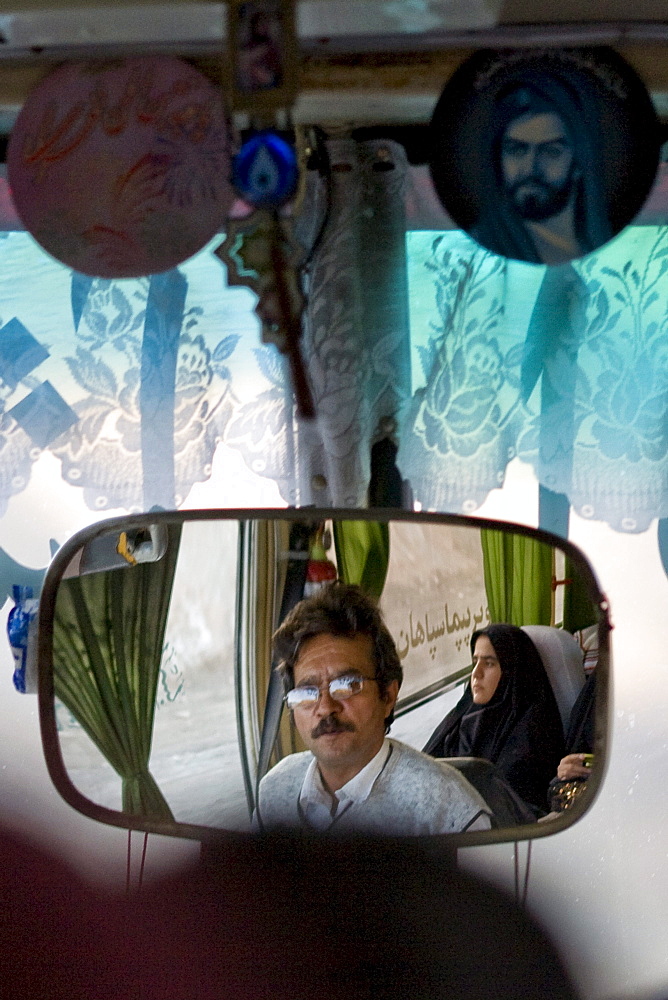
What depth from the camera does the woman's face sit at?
77 cm

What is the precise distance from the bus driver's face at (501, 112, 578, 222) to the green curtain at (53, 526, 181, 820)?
0.59 metres

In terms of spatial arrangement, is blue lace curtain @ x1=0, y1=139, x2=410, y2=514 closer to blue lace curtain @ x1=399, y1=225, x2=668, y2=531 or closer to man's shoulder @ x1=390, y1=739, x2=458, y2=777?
blue lace curtain @ x1=399, y1=225, x2=668, y2=531

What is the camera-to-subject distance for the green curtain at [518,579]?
76 cm

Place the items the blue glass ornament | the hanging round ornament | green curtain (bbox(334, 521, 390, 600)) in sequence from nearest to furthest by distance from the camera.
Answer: green curtain (bbox(334, 521, 390, 600)) → the blue glass ornament → the hanging round ornament

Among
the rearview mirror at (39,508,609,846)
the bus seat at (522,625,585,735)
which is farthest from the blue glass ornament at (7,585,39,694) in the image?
the bus seat at (522,625,585,735)

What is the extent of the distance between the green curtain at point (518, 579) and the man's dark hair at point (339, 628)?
0.10 meters

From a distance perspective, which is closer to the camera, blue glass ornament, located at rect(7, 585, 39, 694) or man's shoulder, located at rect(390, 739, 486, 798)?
man's shoulder, located at rect(390, 739, 486, 798)

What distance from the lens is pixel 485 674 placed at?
771 millimetres

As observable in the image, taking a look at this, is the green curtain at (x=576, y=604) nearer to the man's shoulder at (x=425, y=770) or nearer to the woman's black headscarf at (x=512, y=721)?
the woman's black headscarf at (x=512, y=721)

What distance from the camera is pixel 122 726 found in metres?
0.84

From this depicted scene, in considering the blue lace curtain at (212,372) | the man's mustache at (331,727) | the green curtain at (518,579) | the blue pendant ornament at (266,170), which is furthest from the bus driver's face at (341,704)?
the blue pendant ornament at (266,170)

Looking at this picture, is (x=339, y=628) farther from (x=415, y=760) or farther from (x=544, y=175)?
(x=544, y=175)

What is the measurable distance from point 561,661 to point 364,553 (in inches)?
8.3

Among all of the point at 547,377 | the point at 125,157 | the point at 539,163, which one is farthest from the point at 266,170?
the point at 547,377
